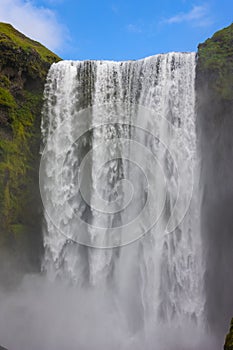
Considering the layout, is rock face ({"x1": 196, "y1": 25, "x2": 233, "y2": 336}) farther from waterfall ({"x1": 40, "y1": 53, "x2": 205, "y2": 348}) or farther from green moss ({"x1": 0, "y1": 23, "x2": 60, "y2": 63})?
green moss ({"x1": 0, "y1": 23, "x2": 60, "y2": 63})

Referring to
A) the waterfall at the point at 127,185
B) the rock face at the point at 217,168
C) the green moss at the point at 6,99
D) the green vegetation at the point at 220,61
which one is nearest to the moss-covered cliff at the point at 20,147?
the green moss at the point at 6,99

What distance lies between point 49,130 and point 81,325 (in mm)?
9137

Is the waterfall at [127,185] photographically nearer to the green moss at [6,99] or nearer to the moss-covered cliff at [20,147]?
the moss-covered cliff at [20,147]

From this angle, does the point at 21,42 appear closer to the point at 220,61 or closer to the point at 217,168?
the point at 220,61

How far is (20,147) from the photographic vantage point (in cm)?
1716

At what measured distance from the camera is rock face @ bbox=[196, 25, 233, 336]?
14461 millimetres

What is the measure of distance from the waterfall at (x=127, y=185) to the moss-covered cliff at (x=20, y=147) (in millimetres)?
564

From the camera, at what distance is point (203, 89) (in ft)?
52.8

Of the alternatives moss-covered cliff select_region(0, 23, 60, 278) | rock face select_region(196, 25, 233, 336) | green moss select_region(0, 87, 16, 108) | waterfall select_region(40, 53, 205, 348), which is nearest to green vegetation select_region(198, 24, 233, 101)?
rock face select_region(196, 25, 233, 336)

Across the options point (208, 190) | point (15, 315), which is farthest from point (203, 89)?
point (15, 315)

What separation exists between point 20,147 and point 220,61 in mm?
10135

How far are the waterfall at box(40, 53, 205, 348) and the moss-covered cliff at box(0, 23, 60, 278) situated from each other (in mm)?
564

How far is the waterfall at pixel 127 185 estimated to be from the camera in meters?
15.0

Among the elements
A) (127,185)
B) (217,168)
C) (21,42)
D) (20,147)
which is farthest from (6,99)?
(217,168)
